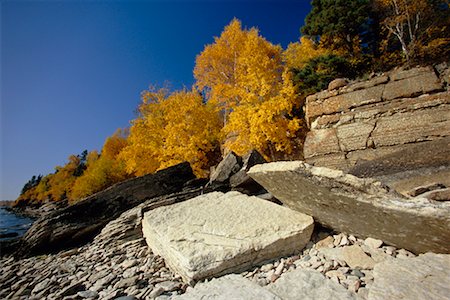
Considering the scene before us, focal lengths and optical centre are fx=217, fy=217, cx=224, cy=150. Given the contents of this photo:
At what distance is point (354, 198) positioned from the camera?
2.45m

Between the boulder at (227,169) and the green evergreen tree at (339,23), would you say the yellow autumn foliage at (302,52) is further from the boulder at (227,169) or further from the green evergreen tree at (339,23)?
the boulder at (227,169)

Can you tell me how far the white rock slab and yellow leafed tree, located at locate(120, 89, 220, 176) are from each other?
Answer: 11.3 meters

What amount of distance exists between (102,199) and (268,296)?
626 cm

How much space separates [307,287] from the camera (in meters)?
2.13

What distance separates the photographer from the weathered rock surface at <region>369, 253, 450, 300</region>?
64.2 inches

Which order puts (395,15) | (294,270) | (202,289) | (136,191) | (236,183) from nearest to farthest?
1. (202,289)
2. (294,270)
3. (236,183)
4. (136,191)
5. (395,15)

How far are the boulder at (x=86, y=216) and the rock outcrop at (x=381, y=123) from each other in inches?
244

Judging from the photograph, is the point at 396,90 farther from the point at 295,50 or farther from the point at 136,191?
the point at 295,50

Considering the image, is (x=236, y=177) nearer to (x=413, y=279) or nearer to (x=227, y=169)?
(x=227, y=169)

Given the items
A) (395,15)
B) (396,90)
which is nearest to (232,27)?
(395,15)

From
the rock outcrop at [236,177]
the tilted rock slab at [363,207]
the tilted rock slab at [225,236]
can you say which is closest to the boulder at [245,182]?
the rock outcrop at [236,177]

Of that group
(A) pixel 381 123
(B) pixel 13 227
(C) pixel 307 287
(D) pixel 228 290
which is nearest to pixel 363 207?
(C) pixel 307 287

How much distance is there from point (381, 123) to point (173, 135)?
35.9 ft

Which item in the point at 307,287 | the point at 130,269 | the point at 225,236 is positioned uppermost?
the point at 225,236
